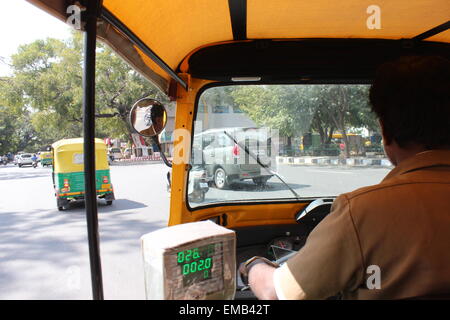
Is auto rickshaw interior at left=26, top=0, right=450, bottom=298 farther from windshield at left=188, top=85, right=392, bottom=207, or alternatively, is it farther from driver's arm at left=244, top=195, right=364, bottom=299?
driver's arm at left=244, top=195, right=364, bottom=299

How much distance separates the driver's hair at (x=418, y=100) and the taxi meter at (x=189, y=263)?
0.57 m

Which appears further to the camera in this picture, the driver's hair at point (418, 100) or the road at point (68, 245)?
the road at point (68, 245)

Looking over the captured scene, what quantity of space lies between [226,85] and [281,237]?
124 cm

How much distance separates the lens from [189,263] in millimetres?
743

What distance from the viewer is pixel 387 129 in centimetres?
103

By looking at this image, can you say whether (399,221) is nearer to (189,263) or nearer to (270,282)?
(270,282)

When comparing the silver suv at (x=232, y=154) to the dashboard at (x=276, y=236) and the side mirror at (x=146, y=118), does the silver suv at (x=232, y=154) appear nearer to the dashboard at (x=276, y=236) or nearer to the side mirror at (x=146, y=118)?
the dashboard at (x=276, y=236)

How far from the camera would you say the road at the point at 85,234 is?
8.93ft

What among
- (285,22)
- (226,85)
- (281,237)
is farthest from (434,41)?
(281,237)

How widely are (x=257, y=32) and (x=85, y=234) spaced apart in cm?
648

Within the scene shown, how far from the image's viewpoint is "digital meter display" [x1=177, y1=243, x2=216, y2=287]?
0.73 metres

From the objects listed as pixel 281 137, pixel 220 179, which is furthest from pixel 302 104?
pixel 220 179

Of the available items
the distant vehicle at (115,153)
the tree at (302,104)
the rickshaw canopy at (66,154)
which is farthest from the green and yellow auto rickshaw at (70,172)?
the tree at (302,104)

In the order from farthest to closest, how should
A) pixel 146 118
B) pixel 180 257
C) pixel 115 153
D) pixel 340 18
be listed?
pixel 115 153, pixel 340 18, pixel 146 118, pixel 180 257
